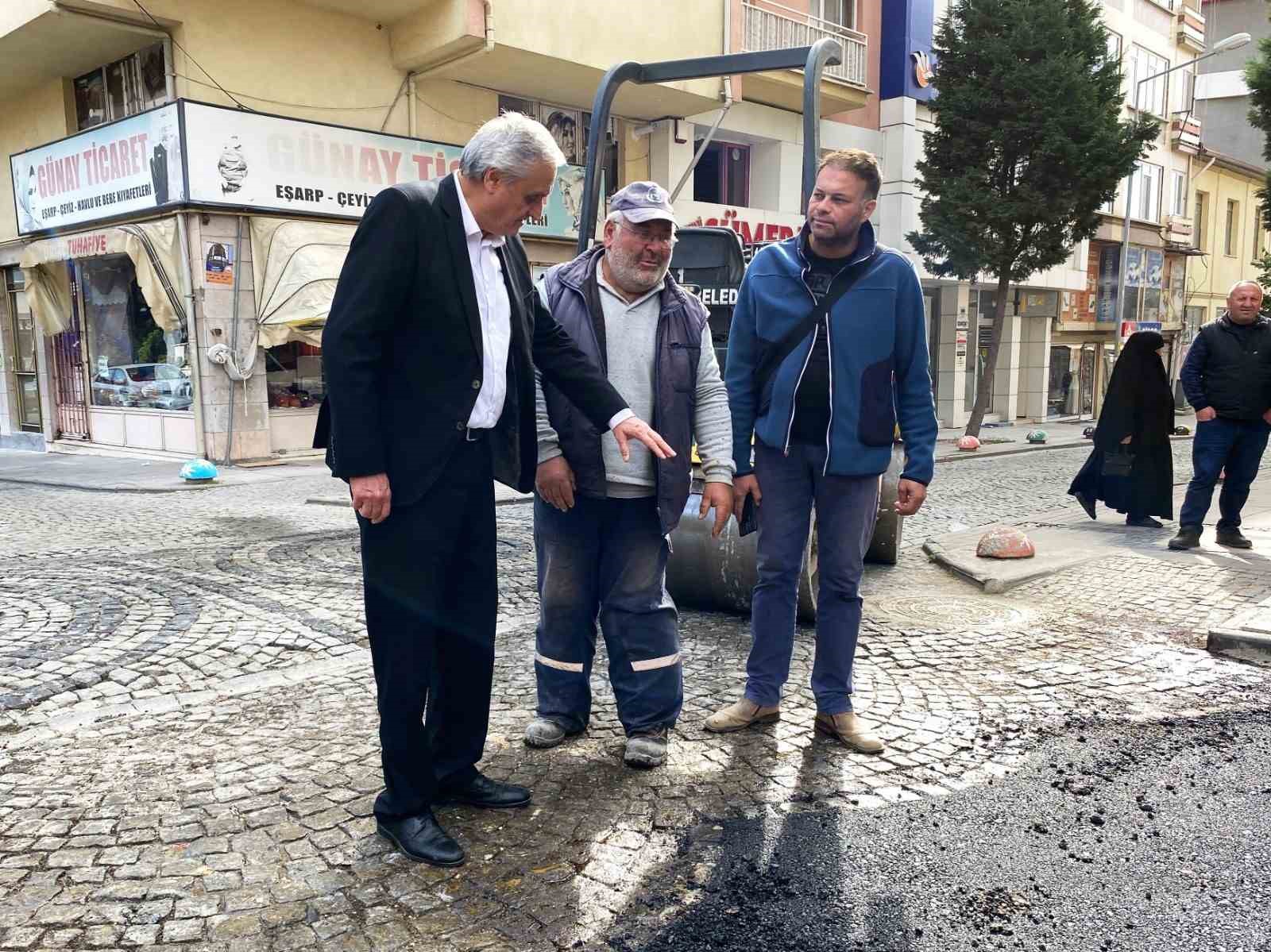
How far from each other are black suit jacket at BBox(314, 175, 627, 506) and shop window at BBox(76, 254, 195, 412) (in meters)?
12.3

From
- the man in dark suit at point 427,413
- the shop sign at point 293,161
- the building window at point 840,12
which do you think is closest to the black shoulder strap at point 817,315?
the man in dark suit at point 427,413

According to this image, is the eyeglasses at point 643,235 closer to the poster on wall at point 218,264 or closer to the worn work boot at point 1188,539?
the worn work boot at point 1188,539

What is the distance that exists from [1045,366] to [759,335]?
2696 cm

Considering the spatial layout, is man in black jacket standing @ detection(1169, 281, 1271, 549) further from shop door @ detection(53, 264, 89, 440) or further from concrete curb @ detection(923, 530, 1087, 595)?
shop door @ detection(53, 264, 89, 440)

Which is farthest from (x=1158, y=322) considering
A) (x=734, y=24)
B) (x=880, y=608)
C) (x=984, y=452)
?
(x=880, y=608)

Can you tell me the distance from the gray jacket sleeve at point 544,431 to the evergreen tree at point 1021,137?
17.4m

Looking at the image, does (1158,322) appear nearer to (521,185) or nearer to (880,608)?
(880,608)

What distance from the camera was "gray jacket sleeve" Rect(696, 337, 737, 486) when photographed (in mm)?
A: 3537

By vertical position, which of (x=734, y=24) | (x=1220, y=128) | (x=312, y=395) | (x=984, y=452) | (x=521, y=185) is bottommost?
(x=984, y=452)

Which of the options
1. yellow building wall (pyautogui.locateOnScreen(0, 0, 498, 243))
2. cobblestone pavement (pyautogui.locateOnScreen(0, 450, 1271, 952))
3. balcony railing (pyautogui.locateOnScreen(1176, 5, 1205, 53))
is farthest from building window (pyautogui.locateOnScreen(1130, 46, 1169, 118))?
cobblestone pavement (pyautogui.locateOnScreen(0, 450, 1271, 952))

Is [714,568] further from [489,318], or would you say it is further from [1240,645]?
[489,318]

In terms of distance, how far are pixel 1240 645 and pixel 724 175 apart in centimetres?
1674

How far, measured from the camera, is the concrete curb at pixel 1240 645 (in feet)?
15.3

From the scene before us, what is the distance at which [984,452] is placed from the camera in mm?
18203
